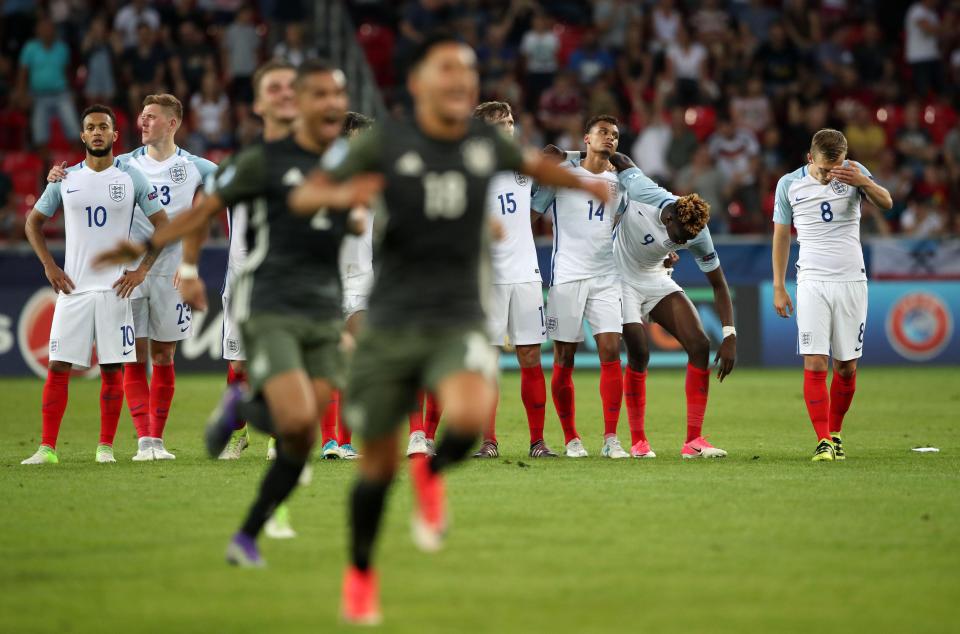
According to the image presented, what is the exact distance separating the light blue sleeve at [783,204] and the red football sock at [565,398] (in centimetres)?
210

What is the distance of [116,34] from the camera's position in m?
25.3

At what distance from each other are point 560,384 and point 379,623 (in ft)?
21.9

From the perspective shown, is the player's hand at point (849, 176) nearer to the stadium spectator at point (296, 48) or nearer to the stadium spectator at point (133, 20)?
the stadium spectator at point (296, 48)

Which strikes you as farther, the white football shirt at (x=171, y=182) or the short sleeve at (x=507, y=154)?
the white football shirt at (x=171, y=182)

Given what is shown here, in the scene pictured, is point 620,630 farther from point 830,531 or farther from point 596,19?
point 596,19

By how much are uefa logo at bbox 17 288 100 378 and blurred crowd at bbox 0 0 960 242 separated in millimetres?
2543

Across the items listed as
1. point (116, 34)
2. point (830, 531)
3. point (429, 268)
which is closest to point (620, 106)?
point (116, 34)

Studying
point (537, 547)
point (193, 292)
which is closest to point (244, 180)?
point (193, 292)

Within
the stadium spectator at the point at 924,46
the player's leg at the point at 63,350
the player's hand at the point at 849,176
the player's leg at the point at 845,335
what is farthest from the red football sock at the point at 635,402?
the stadium spectator at the point at 924,46

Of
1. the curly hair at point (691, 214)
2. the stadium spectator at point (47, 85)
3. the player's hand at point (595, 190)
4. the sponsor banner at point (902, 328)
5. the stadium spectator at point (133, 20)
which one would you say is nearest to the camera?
the player's hand at point (595, 190)

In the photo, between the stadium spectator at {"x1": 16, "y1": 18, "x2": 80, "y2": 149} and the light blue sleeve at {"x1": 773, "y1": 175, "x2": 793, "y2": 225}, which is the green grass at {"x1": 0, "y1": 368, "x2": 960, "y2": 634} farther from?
the stadium spectator at {"x1": 16, "y1": 18, "x2": 80, "y2": 149}

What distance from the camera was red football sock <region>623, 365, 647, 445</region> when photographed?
1201cm

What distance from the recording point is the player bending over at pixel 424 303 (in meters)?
5.67

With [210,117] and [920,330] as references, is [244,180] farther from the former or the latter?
[210,117]
